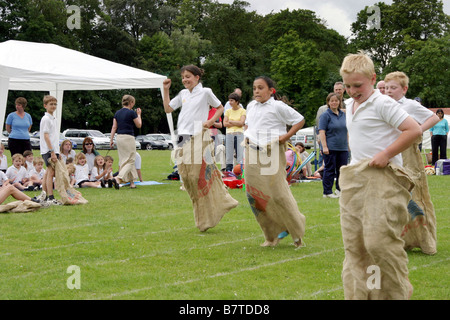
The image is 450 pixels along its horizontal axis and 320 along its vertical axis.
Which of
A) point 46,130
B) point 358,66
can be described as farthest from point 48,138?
point 358,66

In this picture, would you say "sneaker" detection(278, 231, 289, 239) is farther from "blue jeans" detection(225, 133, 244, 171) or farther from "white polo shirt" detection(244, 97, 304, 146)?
"blue jeans" detection(225, 133, 244, 171)

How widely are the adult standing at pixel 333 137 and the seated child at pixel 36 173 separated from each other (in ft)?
23.3

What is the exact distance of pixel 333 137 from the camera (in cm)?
1266

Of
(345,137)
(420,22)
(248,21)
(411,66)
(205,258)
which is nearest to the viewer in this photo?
(205,258)

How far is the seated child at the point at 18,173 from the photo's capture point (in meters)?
14.5

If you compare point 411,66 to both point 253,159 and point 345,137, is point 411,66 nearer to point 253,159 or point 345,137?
point 345,137

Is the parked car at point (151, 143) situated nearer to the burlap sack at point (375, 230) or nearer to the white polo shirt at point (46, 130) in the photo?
the white polo shirt at point (46, 130)

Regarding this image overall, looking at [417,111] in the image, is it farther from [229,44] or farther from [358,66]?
[229,44]

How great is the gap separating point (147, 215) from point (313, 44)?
56097 mm

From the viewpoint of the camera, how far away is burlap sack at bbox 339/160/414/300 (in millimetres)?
4332

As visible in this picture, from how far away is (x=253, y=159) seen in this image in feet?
24.0

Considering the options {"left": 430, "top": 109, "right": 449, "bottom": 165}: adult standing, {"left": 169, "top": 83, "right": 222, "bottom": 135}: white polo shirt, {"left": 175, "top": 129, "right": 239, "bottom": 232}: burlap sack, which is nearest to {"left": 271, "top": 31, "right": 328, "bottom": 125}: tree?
{"left": 430, "top": 109, "right": 449, "bottom": 165}: adult standing

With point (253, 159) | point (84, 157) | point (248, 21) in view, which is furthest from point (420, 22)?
point (253, 159)

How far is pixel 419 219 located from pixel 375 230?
2.97 m
